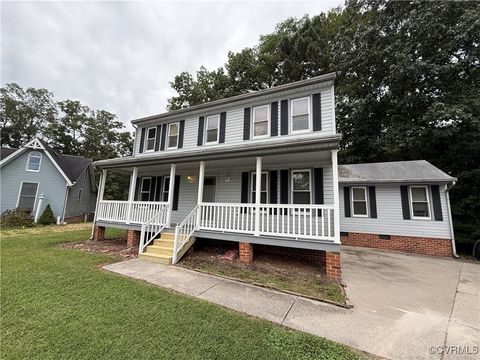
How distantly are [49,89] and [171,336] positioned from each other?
130ft

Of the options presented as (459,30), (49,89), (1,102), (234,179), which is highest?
(49,89)

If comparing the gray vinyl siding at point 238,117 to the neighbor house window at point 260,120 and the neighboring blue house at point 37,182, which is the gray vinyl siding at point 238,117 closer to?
the neighbor house window at point 260,120

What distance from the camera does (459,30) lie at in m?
12.2

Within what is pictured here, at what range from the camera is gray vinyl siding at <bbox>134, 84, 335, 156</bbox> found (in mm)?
7535

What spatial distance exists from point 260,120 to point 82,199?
18887 mm

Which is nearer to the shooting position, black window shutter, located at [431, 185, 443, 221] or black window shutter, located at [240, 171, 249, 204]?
black window shutter, located at [240, 171, 249, 204]

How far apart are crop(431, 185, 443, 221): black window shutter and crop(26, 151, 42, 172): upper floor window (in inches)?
981

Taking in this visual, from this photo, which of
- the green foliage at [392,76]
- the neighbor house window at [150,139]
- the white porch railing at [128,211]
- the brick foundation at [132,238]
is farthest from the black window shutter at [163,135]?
the green foliage at [392,76]

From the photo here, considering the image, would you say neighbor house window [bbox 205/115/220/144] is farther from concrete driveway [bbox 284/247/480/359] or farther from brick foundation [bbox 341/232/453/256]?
brick foundation [bbox 341/232/453/256]

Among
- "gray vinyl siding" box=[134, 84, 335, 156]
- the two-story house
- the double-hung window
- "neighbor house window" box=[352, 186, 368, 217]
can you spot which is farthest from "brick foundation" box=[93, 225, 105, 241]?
"neighbor house window" box=[352, 186, 368, 217]

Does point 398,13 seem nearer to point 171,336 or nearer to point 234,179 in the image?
point 234,179

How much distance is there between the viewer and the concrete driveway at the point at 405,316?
2.85 m

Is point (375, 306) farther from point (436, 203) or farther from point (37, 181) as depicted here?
point (37, 181)

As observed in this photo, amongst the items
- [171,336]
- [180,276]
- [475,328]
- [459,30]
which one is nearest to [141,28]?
[180,276]
